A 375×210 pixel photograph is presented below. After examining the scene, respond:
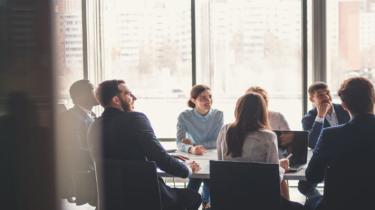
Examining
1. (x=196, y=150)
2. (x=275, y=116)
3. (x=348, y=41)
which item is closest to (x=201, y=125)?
(x=196, y=150)

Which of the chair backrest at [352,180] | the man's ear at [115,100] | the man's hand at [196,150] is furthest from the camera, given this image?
the man's hand at [196,150]

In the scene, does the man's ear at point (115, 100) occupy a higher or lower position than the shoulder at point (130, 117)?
higher

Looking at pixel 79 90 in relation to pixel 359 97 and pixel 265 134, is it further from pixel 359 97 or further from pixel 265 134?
pixel 359 97

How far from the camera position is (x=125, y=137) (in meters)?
2.53

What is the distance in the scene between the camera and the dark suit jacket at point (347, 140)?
7.27 ft

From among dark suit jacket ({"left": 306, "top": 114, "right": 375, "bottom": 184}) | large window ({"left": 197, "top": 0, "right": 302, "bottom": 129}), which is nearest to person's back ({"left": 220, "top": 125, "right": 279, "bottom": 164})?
dark suit jacket ({"left": 306, "top": 114, "right": 375, "bottom": 184})

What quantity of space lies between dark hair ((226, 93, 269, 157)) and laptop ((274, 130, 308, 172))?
424 millimetres

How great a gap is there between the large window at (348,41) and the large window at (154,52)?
156cm

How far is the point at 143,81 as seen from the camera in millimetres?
5160

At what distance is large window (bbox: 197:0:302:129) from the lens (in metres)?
4.91

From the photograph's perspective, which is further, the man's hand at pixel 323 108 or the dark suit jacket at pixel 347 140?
the man's hand at pixel 323 108

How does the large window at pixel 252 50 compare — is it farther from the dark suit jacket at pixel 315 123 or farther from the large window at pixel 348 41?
the dark suit jacket at pixel 315 123

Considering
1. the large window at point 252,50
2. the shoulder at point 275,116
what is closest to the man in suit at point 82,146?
the shoulder at point 275,116

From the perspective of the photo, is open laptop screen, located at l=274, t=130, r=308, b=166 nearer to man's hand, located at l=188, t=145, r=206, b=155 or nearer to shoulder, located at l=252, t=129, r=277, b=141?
shoulder, located at l=252, t=129, r=277, b=141
